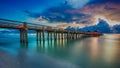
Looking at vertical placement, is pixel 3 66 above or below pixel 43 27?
below

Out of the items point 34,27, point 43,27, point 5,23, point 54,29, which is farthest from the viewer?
point 54,29

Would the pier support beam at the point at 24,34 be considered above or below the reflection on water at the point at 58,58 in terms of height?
above

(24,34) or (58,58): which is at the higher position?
(24,34)

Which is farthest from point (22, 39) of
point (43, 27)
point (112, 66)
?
point (112, 66)

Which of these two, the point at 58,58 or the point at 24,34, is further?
the point at 24,34

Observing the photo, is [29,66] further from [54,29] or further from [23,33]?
[54,29]

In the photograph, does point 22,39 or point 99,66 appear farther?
point 22,39

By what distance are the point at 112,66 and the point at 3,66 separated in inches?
221

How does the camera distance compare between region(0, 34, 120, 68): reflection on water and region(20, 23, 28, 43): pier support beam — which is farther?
region(20, 23, 28, 43): pier support beam

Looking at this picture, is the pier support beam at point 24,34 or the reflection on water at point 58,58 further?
the pier support beam at point 24,34

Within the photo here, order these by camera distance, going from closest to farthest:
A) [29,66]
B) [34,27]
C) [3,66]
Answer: [3,66] → [29,66] → [34,27]

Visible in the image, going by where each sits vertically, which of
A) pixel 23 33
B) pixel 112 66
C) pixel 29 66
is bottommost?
pixel 112 66

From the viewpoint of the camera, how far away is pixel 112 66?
655cm

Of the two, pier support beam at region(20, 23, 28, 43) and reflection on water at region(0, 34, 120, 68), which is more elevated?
pier support beam at region(20, 23, 28, 43)
